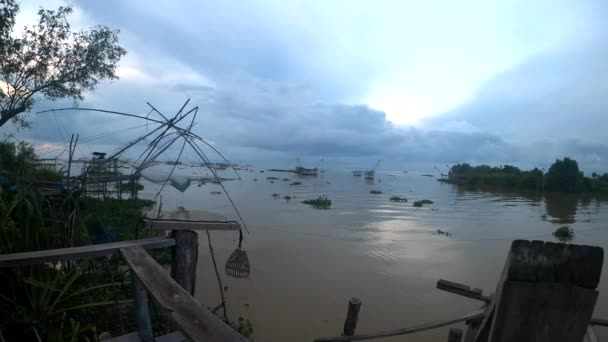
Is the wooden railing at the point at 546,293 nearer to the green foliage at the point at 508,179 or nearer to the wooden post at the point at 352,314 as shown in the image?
the wooden post at the point at 352,314

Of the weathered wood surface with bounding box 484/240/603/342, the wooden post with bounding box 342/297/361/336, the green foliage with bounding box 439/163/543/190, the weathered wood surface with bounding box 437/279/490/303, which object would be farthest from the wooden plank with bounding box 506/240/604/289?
the green foliage with bounding box 439/163/543/190

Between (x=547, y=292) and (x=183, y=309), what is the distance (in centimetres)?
142

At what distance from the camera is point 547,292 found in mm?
1287

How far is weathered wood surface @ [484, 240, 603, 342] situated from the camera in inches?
48.7

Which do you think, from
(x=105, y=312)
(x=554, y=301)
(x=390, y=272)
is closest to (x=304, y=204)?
(x=390, y=272)

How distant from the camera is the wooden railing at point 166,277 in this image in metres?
1.18

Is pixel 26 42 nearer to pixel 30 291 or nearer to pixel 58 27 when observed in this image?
pixel 58 27

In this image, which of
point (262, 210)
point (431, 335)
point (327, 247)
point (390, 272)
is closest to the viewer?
point (431, 335)

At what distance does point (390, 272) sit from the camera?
9727 millimetres

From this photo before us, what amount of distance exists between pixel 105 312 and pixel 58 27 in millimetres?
13597

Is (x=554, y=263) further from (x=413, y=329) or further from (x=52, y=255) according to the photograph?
(x=52, y=255)

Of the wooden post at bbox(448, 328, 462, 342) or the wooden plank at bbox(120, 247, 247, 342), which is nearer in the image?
the wooden plank at bbox(120, 247, 247, 342)

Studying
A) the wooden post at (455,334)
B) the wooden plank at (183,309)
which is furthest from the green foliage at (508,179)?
the wooden plank at (183,309)

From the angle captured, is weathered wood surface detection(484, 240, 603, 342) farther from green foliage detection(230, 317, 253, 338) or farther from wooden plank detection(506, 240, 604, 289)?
green foliage detection(230, 317, 253, 338)
